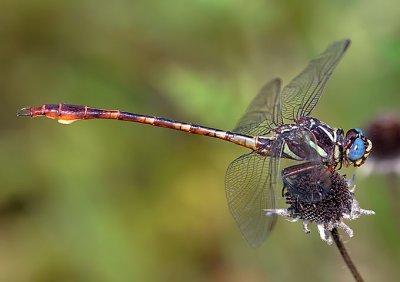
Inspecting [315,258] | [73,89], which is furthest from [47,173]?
[315,258]

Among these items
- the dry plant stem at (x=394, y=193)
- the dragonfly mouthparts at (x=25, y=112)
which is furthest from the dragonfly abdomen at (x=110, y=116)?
the dry plant stem at (x=394, y=193)

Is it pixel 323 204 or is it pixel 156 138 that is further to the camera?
pixel 156 138

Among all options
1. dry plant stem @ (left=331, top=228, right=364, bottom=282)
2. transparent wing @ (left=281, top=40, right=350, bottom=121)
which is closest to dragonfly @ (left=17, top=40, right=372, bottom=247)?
transparent wing @ (left=281, top=40, right=350, bottom=121)

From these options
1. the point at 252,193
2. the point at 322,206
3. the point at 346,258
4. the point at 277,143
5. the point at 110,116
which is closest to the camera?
the point at 346,258

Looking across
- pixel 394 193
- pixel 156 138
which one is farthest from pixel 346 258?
pixel 156 138

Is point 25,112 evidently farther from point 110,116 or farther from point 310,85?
point 310,85

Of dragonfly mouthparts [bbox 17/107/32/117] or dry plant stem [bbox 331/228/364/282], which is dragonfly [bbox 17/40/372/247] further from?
dry plant stem [bbox 331/228/364/282]

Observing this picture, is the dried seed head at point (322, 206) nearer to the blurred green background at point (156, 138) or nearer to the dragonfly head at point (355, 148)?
the dragonfly head at point (355, 148)
